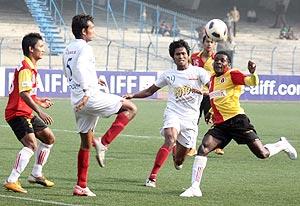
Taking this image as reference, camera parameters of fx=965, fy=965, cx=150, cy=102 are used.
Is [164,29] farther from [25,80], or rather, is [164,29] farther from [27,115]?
[25,80]

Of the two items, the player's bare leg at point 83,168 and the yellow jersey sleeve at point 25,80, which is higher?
the yellow jersey sleeve at point 25,80

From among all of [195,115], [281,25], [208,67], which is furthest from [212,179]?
[281,25]

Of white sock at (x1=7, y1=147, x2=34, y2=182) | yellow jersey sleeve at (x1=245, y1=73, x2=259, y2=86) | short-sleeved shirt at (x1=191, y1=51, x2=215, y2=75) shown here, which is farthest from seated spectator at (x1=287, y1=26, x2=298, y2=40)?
white sock at (x1=7, y1=147, x2=34, y2=182)

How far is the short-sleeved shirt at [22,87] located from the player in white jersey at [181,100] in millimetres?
1482

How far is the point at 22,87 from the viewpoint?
11000mm

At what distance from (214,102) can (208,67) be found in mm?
3970

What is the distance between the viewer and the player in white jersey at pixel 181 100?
12219 millimetres

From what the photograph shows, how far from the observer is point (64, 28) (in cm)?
4150

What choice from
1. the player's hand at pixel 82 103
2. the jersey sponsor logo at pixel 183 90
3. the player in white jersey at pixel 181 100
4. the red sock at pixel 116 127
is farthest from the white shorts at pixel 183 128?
the player's hand at pixel 82 103

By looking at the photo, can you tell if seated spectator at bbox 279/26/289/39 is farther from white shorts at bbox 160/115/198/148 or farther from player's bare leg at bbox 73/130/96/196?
player's bare leg at bbox 73/130/96/196

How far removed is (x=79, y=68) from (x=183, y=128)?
7.24 feet

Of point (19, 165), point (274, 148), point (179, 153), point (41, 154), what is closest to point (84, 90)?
point (19, 165)

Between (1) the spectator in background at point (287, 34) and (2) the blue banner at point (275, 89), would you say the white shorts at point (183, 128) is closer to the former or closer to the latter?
(2) the blue banner at point (275, 89)

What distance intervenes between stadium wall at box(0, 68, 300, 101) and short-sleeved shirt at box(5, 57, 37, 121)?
18.5 metres
